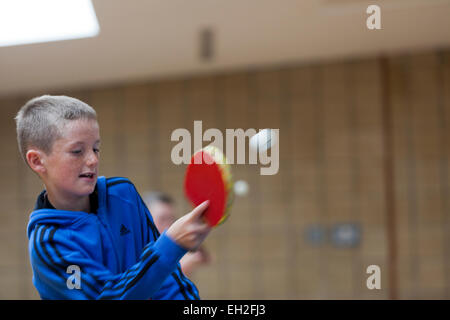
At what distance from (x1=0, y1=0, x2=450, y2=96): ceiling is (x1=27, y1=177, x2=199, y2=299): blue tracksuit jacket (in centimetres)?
242

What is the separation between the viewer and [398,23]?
11.5ft

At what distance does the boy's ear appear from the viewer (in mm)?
833

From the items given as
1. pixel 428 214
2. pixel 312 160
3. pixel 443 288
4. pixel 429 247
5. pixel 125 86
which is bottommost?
pixel 443 288

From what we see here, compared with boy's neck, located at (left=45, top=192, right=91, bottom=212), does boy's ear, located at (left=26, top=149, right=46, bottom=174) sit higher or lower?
higher

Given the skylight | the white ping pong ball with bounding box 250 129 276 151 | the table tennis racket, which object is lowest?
the table tennis racket

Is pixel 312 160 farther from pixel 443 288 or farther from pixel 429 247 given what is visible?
pixel 443 288

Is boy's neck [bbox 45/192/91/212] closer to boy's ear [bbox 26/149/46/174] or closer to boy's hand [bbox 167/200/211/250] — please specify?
boy's ear [bbox 26/149/46/174]

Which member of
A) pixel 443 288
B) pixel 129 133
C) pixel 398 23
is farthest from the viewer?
pixel 129 133

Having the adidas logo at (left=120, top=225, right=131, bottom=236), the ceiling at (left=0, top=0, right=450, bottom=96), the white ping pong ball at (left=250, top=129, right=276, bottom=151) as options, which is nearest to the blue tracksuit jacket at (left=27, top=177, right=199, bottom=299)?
the adidas logo at (left=120, top=225, right=131, bottom=236)

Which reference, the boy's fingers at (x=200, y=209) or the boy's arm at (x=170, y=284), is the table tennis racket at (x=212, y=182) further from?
the boy's arm at (x=170, y=284)

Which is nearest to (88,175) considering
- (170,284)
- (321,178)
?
(170,284)

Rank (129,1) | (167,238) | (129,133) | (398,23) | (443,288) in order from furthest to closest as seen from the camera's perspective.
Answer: (129,133)
(443,288)
(398,23)
(129,1)
(167,238)
